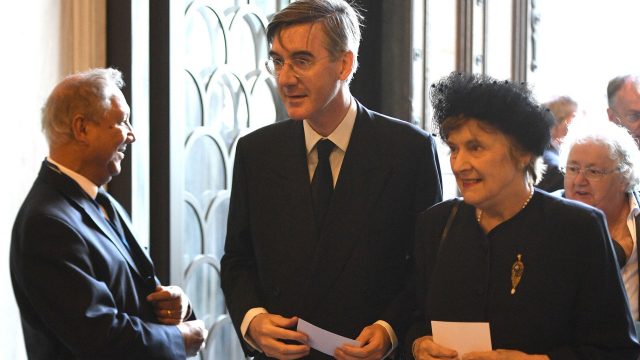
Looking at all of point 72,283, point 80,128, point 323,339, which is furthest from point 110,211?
point 323,339

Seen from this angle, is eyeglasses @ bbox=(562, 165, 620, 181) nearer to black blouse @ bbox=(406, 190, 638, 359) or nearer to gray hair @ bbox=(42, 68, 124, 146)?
black blouse @ bbox=(406, 190, 638, 359)

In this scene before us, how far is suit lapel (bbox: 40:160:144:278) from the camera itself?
2.37 metres

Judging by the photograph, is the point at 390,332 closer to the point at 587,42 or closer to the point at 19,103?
the point at 19,103

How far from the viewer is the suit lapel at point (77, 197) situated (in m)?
2.37

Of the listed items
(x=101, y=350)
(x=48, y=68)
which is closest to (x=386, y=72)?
(x=48, y=68)

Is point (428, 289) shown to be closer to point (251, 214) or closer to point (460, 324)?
point (460, 324)

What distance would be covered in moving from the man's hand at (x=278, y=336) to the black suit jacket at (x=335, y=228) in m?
0.09

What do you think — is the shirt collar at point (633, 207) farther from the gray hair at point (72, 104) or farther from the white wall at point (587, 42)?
the white wall at point (587, 42)

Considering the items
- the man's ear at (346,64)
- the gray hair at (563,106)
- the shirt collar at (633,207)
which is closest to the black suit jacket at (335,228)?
the man's ear at (346,64)

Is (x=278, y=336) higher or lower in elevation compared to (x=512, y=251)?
lower

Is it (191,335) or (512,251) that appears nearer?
(512,251)

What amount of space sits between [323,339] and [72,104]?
95 centimetres

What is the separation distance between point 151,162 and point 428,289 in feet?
5.02

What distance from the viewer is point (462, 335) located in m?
2.23
